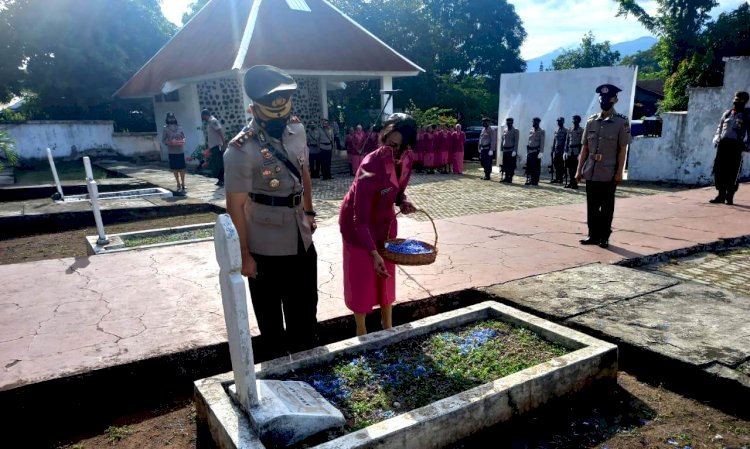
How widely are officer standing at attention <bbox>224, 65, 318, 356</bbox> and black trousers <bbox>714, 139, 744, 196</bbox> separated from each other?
24.4ft

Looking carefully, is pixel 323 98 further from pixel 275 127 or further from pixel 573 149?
pixel 275 127

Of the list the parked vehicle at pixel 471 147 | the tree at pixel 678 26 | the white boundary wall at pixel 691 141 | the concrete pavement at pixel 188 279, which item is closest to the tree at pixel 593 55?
the tree at pixel 678 26

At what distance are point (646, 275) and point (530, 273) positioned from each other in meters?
0.94

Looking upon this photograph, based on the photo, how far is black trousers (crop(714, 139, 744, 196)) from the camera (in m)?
7.43

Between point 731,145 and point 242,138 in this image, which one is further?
point 731,145

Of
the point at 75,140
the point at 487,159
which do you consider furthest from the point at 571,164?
the point at 75,140

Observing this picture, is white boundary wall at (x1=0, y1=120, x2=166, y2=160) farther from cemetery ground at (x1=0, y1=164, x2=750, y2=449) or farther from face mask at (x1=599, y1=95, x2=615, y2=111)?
cemetery ground at (x1=0, y1=164, x2=750, y2=449)

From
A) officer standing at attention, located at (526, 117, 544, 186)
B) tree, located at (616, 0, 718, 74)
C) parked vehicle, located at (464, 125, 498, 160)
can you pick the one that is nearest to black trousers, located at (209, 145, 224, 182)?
officer standing at attention, located at (526, 117, 544, 186)

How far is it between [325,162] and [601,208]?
9029 millimetres

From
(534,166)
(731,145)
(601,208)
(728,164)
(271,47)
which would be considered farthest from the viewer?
(271,47)

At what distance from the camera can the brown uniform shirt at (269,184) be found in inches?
101

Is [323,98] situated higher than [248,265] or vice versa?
[323,98]

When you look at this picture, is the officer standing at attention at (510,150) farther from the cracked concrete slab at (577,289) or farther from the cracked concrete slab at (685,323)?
the cracked concrete slab at (685,323)

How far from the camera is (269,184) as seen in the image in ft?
8.78
